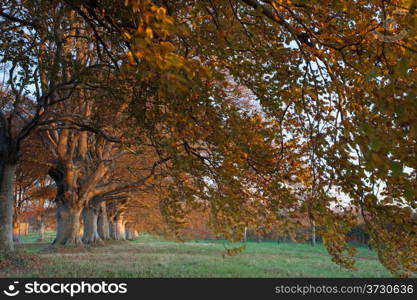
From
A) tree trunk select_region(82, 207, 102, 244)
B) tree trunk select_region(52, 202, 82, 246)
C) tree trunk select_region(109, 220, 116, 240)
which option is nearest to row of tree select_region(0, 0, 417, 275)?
tree trunk select_region(52, 202, 82, 246)

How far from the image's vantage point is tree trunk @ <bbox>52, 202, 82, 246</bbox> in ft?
69.0

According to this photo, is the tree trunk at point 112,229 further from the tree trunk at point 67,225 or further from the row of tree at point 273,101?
the row of tree at point 273,101

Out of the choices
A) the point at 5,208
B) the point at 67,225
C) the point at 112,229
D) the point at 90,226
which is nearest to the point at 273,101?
the point at 5,208

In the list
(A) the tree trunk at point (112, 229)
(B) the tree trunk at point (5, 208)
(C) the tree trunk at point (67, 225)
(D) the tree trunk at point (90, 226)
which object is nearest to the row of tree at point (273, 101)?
(B) the tree trunk at point (5, 208)

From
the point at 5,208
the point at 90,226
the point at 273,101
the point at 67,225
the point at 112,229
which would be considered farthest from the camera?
the point at 112,229

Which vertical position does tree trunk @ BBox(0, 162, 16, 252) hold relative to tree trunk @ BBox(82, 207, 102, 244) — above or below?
above

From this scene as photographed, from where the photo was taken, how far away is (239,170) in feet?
20.8

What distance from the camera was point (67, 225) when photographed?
69.5 ft

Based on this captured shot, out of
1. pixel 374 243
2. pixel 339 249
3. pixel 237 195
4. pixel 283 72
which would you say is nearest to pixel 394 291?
pixel 339 249

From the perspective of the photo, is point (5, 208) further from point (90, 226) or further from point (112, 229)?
point (112, 229)

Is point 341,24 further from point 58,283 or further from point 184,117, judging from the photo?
point 58,283

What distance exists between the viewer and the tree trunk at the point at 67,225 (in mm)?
21019

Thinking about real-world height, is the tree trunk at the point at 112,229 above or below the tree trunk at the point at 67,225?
below

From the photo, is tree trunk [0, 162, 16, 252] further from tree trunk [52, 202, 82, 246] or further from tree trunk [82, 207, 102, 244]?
tree trunk [82, 207, 102, 244]
